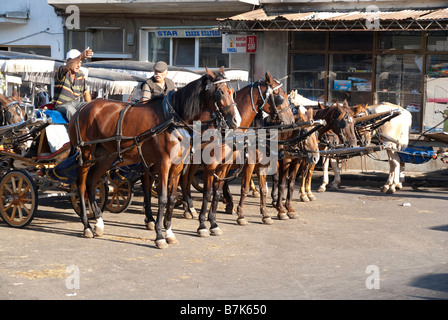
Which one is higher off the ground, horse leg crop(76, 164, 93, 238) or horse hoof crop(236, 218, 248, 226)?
horse leg crop(76, 164, 93, 238)

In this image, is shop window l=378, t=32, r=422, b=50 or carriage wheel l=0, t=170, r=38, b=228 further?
shop window l=378, t=32, r=422, b=50

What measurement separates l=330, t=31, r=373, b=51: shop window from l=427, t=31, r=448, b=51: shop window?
61.8 inches

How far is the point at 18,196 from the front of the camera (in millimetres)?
10547

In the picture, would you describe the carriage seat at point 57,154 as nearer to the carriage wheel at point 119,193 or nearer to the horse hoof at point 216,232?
the carriage wheel at point 119,193

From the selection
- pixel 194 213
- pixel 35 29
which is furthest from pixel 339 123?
pixel 35 29

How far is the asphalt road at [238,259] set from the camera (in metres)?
7.30

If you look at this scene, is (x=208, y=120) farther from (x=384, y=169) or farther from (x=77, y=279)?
(x=384, y=169)

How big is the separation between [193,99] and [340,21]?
9360mm

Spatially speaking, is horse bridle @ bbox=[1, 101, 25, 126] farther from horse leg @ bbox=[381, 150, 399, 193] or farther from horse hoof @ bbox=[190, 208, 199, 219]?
horse leg @ bbox=[381, 150, 399, 193]

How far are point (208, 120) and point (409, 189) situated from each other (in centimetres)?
828

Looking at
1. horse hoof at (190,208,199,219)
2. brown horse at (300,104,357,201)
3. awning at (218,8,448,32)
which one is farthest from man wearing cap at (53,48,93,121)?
→ awning at (218,8,448,32)

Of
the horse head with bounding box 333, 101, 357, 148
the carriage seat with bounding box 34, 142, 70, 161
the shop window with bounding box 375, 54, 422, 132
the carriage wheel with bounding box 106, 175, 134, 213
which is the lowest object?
the carriage wheel with bounding box 106, 175, 134, 213

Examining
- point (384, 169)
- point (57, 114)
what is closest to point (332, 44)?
point (384, 169)

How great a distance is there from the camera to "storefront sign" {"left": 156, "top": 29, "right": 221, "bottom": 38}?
21.4 m
